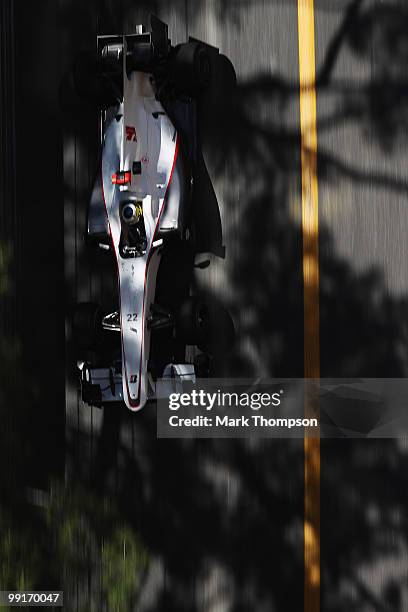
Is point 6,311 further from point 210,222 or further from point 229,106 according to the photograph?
point 229,106

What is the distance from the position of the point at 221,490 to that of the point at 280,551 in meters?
0.57

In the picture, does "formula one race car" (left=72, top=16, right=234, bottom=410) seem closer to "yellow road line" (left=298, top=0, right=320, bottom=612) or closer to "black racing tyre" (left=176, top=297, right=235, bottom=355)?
"black racing tyre" (left=176, top=297, right=235, bottom=355)

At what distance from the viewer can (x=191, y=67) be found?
6.13m

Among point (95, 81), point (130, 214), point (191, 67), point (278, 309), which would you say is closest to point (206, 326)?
point (278, 309)

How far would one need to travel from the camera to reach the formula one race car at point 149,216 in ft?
20.1

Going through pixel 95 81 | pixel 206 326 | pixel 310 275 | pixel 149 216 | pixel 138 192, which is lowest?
pixel 206 326

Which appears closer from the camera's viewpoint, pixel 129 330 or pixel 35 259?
pixel 129 330

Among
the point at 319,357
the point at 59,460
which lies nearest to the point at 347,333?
the point at 319,357

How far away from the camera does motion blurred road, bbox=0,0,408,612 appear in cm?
620

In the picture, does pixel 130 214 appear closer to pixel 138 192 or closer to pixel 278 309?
pixel 138 192

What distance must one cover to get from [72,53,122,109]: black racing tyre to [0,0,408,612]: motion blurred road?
12.0 inches

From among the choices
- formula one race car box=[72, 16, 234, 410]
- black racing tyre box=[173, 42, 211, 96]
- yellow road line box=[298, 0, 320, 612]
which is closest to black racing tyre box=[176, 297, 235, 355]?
formula one race car box=[72, 16, 234, 410]

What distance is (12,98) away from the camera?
6727 mm

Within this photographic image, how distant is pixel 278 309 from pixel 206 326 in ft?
1.68
